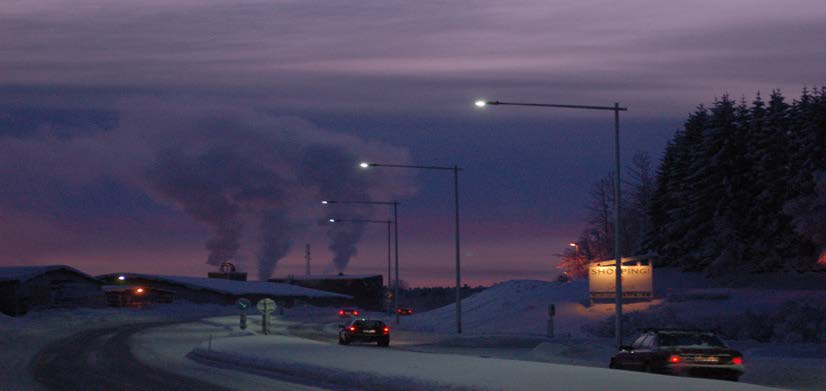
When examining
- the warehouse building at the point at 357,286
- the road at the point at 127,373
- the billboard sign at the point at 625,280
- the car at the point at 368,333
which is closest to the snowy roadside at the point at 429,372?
the road at the point at 127,373

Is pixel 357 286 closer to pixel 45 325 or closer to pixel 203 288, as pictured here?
pixel 203 288

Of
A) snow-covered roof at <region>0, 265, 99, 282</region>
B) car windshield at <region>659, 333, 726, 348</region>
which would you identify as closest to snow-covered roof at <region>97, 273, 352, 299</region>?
snow-covered roof at <region>0, 265, 99, 282</region>

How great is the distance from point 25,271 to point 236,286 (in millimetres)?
Answer: 40226

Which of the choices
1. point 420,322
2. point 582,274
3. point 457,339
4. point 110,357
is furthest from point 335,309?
point 110,357

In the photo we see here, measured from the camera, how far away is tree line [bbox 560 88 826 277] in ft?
215

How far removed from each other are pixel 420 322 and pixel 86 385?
58.3 meters

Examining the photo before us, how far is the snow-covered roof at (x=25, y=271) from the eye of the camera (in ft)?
290

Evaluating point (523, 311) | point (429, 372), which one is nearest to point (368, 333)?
point (429, 372)

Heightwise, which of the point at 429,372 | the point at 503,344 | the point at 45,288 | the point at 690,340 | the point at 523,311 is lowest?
the point at 503,344

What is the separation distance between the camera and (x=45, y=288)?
9338cm

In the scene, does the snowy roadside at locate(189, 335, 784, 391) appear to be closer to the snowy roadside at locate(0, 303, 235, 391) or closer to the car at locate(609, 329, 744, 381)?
the car at locate(609, 329, 744, 381)

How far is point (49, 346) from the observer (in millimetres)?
43969

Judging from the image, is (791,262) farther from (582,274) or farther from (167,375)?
(167,375)

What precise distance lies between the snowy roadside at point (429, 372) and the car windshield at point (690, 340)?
1.55 m
